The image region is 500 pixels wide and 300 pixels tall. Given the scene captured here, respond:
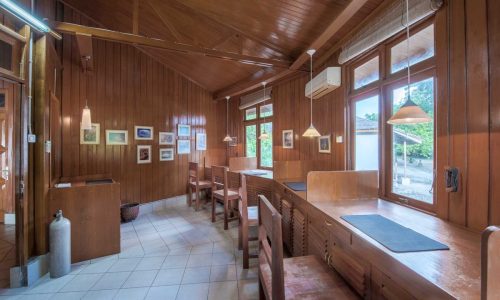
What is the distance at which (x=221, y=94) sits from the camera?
5633mm

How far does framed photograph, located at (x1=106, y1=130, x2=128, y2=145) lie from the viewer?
418cm

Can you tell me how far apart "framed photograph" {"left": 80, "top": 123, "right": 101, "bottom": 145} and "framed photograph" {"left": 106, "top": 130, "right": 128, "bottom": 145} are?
0.52 ft

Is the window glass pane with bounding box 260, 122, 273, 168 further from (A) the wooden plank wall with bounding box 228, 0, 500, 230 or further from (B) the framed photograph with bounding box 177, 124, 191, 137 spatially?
(A) the wooden plank wall with bounding box 228, 0, 500, 230

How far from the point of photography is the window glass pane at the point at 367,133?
2.62m

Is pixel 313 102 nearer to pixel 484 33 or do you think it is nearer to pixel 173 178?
pixel 484 33

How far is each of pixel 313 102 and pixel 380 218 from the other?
2.40 m

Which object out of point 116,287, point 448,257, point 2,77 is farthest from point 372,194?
point 2,77

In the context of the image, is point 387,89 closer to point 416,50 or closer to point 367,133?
point 416,50

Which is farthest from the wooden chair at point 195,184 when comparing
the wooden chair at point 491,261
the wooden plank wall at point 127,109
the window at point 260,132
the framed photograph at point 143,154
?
the wooden chair at point 491,261

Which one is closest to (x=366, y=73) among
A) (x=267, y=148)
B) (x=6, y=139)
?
(x=267, y=148)

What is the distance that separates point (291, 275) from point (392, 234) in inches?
26.8

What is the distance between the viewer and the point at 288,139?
437 cm

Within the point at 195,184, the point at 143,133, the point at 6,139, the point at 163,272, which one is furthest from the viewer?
the point at 195,184

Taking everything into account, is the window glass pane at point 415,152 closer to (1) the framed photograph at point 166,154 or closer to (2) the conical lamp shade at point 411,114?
(2) the conical lamp shade at point 411,114
